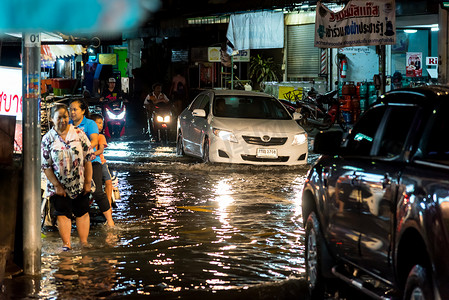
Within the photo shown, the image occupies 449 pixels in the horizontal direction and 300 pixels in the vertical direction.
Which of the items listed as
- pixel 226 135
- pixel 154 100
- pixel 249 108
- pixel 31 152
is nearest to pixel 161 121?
pixel 154 100

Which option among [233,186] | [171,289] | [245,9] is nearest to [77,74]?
[245,9]

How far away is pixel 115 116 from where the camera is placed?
2575 cm

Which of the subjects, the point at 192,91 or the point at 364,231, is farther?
the point at 192,91

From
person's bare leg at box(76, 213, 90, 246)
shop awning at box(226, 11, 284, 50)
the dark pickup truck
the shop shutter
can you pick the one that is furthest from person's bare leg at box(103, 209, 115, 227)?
the shop shutter

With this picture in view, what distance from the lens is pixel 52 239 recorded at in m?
9.98

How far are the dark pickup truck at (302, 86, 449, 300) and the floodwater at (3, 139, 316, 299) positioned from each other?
2.79 feet

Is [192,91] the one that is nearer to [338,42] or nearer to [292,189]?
[338,42]

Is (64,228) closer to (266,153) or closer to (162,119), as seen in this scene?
(266,153)

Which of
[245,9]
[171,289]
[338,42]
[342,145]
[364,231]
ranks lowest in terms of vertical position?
[171,289]

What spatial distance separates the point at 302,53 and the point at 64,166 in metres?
24.0

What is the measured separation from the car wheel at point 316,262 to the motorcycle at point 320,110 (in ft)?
64.8

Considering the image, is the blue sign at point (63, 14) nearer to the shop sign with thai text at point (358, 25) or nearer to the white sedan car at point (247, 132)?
the white sedan car at point (247, 132)

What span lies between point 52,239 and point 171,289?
295 centimetres

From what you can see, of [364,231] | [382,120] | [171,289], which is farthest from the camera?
[171,289]
